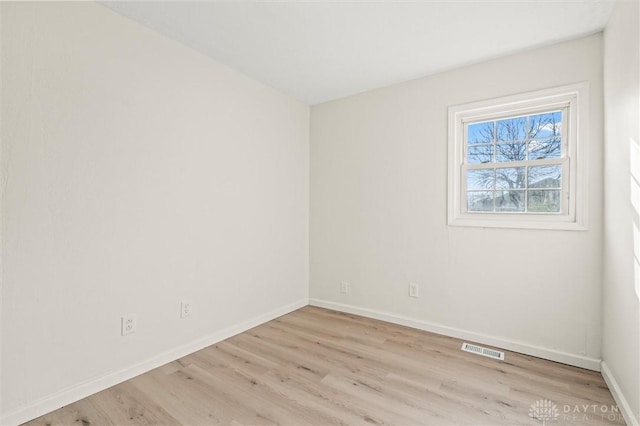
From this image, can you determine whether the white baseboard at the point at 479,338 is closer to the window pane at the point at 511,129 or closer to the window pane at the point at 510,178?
the window pane at the point at 510,178

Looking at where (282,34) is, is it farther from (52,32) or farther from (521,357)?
(521,357)

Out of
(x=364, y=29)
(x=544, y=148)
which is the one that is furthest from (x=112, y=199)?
(x=544, y=148)

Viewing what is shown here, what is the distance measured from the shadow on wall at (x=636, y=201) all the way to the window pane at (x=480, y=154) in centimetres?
115

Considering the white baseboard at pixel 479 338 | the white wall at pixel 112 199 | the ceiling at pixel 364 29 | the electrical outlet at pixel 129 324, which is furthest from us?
the white baseboard at pixel 479 338

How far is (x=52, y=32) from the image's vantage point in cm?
181

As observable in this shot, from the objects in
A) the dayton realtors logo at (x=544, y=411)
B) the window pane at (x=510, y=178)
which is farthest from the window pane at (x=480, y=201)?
the dayton realtors logo at (x=544, y=411)

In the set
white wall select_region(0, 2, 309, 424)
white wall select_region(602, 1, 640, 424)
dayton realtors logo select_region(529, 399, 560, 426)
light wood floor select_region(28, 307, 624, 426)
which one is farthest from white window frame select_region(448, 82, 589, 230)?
white wall select_region(0, 2, 309, 424)

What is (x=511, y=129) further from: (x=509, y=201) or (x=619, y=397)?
(x=619, y=397)

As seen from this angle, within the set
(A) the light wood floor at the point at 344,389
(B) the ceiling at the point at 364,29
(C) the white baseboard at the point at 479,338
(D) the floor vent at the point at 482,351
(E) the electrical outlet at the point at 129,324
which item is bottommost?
(A) the light wood floor at the point at 344,389

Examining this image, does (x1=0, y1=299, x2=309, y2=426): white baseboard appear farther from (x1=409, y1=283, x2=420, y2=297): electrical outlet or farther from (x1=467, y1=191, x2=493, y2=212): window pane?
(x1=467, y1=191, x2=493, y2=212): window pane

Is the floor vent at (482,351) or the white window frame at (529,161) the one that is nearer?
the white window frame at (529,161)

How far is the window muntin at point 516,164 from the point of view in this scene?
253cm

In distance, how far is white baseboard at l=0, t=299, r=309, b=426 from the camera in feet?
5.55

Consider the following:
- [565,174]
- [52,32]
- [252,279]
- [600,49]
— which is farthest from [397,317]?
[52,32]
